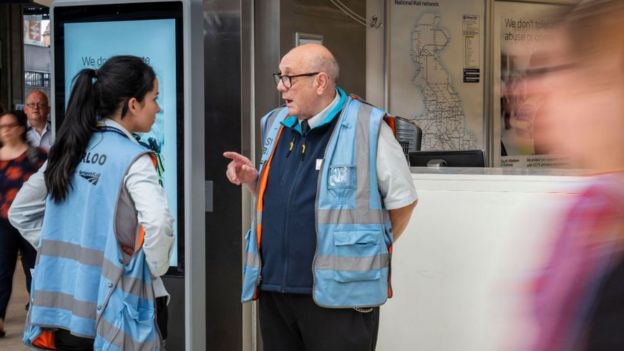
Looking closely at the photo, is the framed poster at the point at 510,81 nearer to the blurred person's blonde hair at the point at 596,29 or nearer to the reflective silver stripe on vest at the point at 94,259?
the reflective silver stripe on vest at the point at 94,259

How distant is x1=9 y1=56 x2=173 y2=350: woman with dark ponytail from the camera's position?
2.56 metres

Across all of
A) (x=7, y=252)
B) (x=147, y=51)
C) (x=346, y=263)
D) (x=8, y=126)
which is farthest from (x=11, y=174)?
(x=346, y=263)

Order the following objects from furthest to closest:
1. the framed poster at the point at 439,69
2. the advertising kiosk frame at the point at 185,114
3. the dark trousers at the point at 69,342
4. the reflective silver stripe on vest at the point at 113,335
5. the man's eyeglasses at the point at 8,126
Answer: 1. the framed poster at the point at 439,69
2. the man's eyeglasses at the point at 8,126
3. the advertising kiosk frame at the point at 185,114
4. the dark trousers at the point at 69,342
5. the reflective silver stripe on vest at the point at 113,335

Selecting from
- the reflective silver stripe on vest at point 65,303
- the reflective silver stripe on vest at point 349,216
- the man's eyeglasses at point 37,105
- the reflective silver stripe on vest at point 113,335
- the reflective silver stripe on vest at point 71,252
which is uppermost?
the man's eyeglasses at point 37,105

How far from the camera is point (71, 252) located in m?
2.63

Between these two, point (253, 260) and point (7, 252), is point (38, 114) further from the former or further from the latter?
point (253, 260)

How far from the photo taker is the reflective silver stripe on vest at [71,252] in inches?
102

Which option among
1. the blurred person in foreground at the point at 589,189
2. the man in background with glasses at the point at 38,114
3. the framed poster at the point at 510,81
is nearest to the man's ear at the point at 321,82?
the blurred person in foreground at the point at 589,189

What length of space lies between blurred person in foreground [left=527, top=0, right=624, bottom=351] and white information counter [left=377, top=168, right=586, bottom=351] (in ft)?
7.62

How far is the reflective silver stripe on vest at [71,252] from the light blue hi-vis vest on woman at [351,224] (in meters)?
0.73

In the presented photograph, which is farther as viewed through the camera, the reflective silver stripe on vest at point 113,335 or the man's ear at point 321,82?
the man's ear at point 321,82

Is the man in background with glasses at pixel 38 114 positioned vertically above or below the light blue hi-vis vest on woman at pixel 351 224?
above

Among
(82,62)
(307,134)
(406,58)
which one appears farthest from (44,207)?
(406,58)

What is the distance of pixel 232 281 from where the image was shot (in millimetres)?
4512
